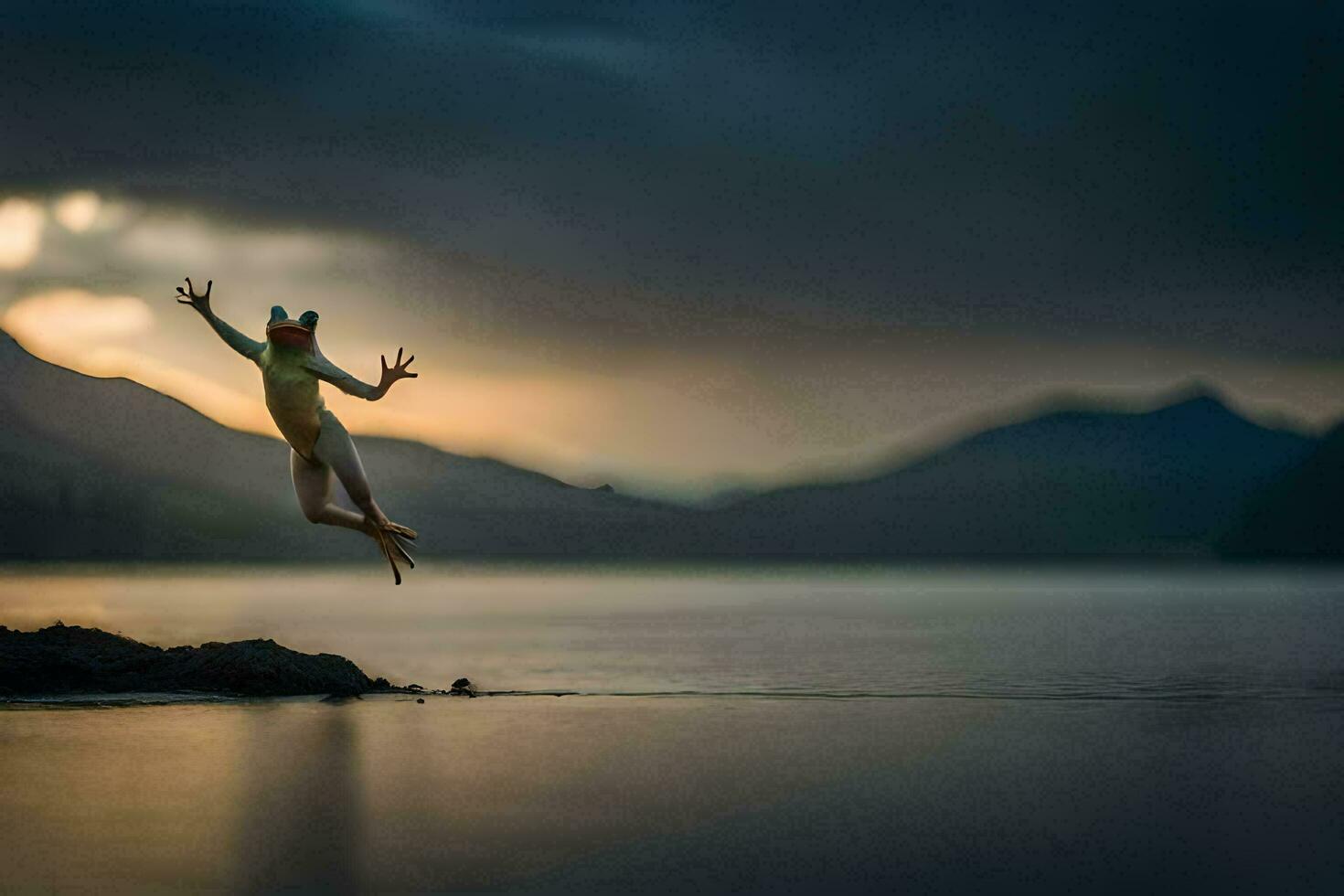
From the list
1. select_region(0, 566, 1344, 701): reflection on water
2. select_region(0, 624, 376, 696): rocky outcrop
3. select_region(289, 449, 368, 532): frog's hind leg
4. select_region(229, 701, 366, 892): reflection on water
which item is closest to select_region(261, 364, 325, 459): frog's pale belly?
select_region(289, 449, 368, 532): frog's hind leg

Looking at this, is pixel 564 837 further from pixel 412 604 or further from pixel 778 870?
pixel 412 604

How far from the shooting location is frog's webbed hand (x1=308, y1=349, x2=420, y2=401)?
13.7 m

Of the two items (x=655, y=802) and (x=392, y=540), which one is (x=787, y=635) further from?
(x=392, y=540)

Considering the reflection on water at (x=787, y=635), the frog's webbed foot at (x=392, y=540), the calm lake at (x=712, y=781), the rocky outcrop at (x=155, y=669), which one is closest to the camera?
the frog's webbed foot at (x=392, y=540)

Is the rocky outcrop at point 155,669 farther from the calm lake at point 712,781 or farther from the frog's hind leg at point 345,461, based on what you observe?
the frog's hind leg at point 345,461

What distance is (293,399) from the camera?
13703mm

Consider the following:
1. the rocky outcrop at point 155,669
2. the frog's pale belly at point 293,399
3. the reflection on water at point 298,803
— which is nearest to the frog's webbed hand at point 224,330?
the frog's pale belly at point 293,399

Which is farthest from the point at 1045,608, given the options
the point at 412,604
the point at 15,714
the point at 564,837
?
the point at 564,837

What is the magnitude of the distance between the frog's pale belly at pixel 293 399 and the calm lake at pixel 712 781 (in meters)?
3.88

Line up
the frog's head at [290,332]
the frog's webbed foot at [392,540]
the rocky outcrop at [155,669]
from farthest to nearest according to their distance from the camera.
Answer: the rocky outcrop at [155,669], the frog's webbed foot at [392,540], the frog's head at [290,332]

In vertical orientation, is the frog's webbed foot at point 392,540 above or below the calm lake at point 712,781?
above

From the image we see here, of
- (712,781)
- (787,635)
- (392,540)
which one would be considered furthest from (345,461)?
(787,635)

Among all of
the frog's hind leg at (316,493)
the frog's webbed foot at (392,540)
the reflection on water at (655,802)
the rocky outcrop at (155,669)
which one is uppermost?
the frog's hind leg at (316,493)

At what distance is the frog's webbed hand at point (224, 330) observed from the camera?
14.0 m
